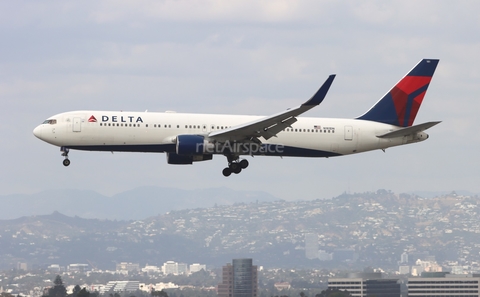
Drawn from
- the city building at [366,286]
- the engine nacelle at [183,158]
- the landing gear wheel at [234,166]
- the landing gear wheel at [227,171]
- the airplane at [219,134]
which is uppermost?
the airplane at [219,134]

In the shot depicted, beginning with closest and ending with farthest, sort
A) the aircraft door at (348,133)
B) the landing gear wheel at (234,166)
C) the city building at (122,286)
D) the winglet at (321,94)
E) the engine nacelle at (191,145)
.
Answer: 1. the winglet at (321,94)
2. the engine nacelle at (191,145)
3. the landing gear wheel at (234,166)
4. the aircraft door at (348,133)
5. the city building at (122,286)

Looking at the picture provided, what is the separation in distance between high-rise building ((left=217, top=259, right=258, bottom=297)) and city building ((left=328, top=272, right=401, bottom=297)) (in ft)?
38.4

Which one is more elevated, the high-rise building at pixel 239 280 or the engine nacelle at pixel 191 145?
the engine nacelle at pixel 191 145

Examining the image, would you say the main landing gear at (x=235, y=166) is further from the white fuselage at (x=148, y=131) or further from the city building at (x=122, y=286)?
the city building at (x=122, y=286)

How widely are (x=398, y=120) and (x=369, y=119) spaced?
6.87 feet

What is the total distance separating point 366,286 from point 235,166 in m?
59.2

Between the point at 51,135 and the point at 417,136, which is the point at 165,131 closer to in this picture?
the point at 51,135

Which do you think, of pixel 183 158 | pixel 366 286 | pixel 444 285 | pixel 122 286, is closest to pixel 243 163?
pixel 183 158

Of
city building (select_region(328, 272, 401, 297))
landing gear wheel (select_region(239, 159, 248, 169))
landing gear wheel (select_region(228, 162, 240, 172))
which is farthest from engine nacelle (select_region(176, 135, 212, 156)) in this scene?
city building (select_region(328, 272, 401, 297))

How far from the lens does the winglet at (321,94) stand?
49.2 meters

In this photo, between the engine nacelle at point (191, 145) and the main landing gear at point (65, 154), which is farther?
the main landing gear at point (65, 154)

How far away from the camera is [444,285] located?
115 metres

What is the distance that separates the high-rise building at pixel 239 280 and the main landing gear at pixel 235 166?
6235 centimetres

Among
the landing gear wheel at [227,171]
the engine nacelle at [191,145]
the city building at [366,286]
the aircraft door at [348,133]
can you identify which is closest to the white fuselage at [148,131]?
the engine nacelle at [191,145]
